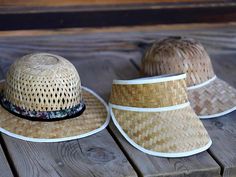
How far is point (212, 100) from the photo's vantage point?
→ 58.4 inches

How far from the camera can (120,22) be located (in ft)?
5.91

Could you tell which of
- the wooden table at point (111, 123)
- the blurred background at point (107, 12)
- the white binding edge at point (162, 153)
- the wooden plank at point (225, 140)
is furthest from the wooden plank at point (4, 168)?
the blurred background at point (107, 12)

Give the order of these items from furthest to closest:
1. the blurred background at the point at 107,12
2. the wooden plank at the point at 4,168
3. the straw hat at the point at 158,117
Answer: the blurred background at the point at 107,12
the straw hat at the point at 158,117
the wooden plank at the point at 4,168

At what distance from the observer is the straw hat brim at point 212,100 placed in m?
1.46

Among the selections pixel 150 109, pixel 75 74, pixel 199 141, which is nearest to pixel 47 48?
pixel 75 74

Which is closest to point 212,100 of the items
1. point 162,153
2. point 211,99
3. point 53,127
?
point 211,99

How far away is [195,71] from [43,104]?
0.41m

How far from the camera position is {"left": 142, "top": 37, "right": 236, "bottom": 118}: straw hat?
1473 mm

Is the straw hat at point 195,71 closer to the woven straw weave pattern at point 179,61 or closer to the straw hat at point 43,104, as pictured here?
the woven straw weave pattern at point 179,61

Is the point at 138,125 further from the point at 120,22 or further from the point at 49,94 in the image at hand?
the point at 120,22

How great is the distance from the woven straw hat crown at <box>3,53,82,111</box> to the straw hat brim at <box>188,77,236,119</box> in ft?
1.02

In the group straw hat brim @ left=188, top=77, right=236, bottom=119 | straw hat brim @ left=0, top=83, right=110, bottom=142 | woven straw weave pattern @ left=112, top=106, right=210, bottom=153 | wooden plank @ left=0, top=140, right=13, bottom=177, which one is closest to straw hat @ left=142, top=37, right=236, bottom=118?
straw hat brim @ left=188, top=77, right=236, bottom=119

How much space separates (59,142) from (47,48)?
0.51 meters

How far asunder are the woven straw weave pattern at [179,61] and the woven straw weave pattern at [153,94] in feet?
0.43
